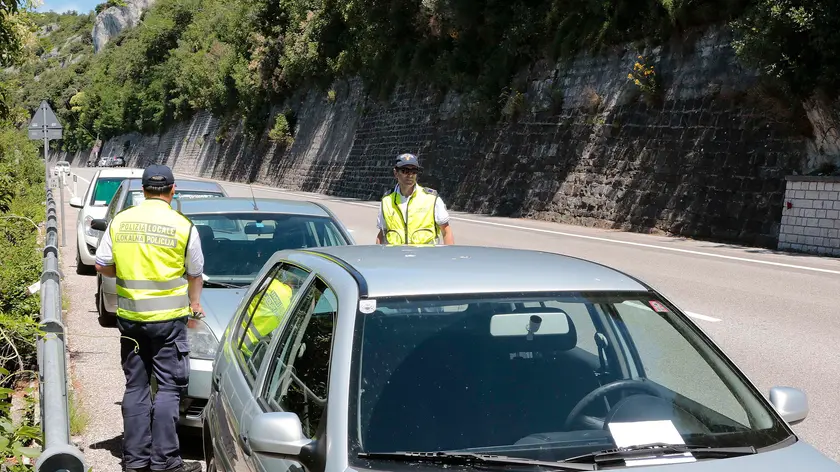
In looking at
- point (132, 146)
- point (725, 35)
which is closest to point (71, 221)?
point (725, 35)

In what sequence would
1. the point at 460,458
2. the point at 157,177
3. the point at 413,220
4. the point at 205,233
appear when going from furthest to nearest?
1. the point at 205,233
2. the point at 413,220
3. the point at 157,177
4. the point at 460,458

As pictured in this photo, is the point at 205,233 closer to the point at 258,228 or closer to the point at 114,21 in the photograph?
the point at 258,228

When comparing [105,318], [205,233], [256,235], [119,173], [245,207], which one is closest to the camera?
[205,233]

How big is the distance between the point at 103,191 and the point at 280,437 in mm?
14275

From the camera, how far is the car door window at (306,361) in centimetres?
303

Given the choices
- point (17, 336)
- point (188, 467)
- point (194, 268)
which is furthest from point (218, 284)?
point (188, 467)

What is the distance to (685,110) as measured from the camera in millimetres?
21828

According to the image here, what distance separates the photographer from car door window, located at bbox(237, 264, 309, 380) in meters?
3.82

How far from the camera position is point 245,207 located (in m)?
7.85

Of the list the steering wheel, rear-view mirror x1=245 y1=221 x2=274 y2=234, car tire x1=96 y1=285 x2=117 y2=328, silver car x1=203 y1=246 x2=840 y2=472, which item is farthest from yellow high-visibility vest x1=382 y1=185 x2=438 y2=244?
the steering wheel

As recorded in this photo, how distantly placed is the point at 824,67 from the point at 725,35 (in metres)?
4.11

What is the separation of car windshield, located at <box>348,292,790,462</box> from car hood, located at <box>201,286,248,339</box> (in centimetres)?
299

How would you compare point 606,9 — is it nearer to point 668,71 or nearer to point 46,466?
point 668,71

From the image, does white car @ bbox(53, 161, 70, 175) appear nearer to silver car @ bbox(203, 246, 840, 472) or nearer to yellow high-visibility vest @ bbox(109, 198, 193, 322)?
yellow high-visibility vest @ bbox(109, 198, 193, 322)
